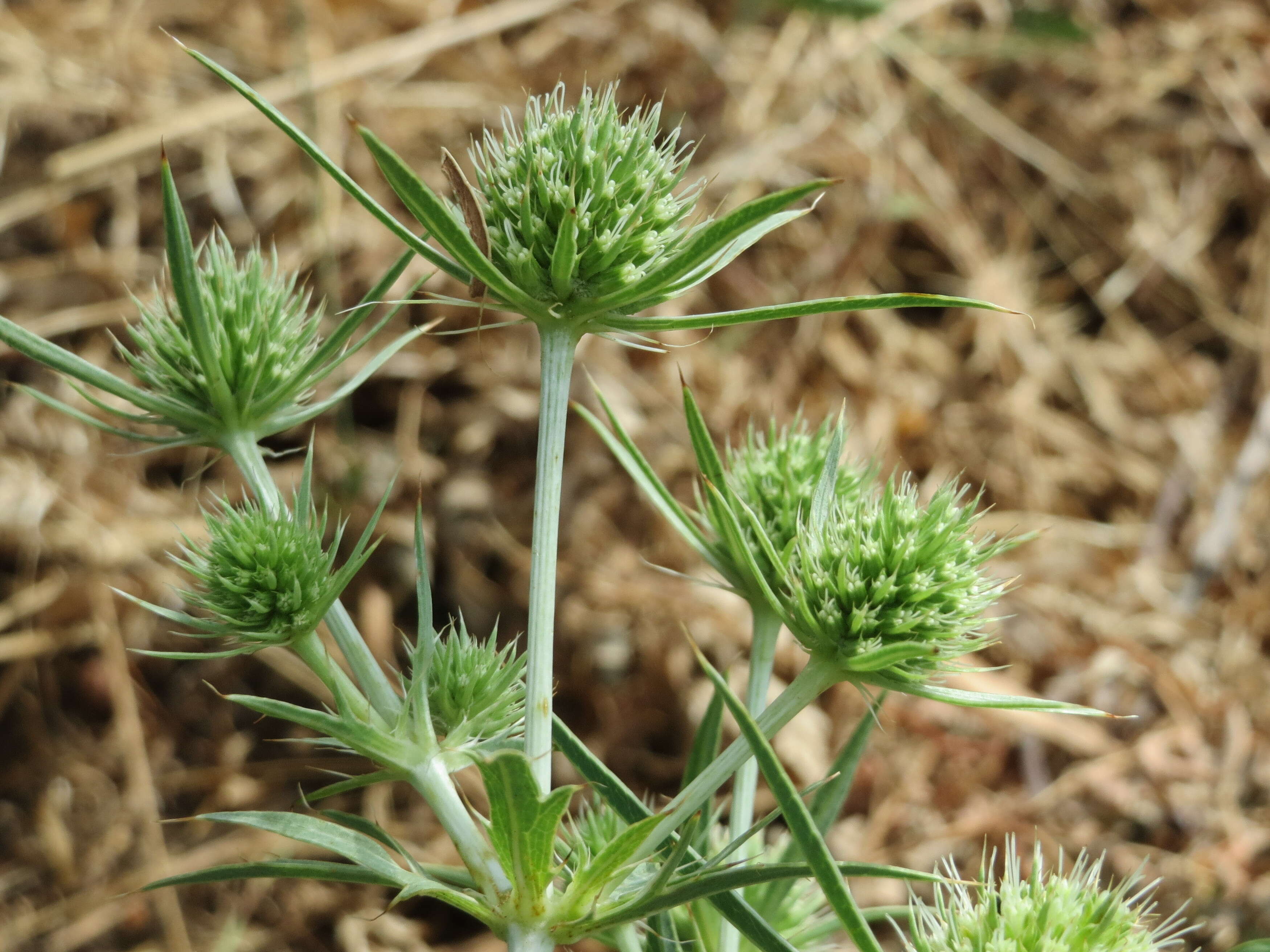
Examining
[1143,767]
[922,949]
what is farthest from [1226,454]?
[922,949]

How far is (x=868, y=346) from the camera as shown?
3.87 m

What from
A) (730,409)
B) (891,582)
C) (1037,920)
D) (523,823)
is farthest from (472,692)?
(730,409)

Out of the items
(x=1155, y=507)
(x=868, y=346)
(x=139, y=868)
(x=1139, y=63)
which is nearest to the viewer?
(x=139, y=868)

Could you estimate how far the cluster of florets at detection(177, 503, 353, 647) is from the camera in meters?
1.03

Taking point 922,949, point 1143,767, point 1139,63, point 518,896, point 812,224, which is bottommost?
point 1143,767

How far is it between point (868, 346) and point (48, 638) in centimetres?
291

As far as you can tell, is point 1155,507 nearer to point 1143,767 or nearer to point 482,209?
point 1143,767

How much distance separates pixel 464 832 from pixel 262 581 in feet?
1.05

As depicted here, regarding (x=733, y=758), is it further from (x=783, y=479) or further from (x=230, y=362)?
(x=230, y=362)

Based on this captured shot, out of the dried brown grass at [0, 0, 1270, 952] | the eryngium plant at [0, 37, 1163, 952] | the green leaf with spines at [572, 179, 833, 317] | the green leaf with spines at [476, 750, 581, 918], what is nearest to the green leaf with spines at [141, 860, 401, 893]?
the eryngium plant at [0, 37, 1163, 952]

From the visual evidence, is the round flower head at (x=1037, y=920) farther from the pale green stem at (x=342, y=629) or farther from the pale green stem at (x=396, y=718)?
the pale green stem at (x=342, y=629)

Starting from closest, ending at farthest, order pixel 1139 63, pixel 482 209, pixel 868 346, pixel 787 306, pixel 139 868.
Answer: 1. pixel 787 306
2. pixel 482 209
3. pixel 139 868
4. pixel 868 346
5. pixel 1139 63

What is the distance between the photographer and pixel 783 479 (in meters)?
1.30

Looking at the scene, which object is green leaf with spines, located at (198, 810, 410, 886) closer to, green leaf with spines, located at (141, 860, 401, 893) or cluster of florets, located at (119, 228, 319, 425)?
green leaf with spines, located at (141, 860, 401, 893)
